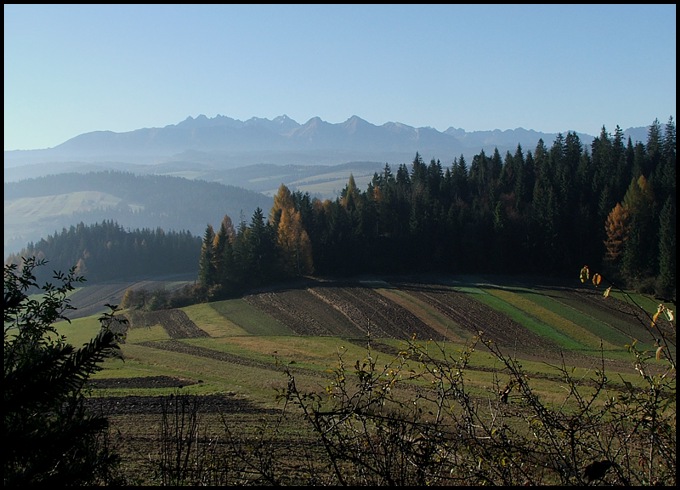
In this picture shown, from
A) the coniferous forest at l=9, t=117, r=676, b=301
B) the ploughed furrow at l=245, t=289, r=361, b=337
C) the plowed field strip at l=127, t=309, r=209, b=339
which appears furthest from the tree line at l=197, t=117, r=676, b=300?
the ploughed furrow at l=245, t=289, r=361, b=337

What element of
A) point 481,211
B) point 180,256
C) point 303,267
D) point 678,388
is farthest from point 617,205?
point 180,256

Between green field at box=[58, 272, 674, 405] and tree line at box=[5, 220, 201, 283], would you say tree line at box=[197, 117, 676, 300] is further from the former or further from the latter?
tree line at box=[5, 220, 201, 283]

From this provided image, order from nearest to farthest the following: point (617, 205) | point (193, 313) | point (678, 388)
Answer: point (678, 388) < point (193, 313) < point (617, 205)

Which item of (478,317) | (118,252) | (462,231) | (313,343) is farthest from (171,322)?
(118,252)

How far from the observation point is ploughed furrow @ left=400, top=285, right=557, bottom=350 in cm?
3953

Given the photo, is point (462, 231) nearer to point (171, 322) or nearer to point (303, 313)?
point (303, 313)

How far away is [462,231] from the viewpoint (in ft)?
212

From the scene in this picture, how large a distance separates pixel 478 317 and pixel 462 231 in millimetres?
20799

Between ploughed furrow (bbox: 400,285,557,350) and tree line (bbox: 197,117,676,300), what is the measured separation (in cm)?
1018

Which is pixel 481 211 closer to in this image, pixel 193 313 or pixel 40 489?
pixel 193 313

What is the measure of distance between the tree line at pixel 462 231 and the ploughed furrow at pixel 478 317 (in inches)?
401

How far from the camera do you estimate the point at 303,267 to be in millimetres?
63781

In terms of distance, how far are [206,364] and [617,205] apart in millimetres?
44231

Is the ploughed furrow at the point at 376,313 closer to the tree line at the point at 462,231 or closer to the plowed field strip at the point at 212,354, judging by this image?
the plowed field strip at the point at 212,354
